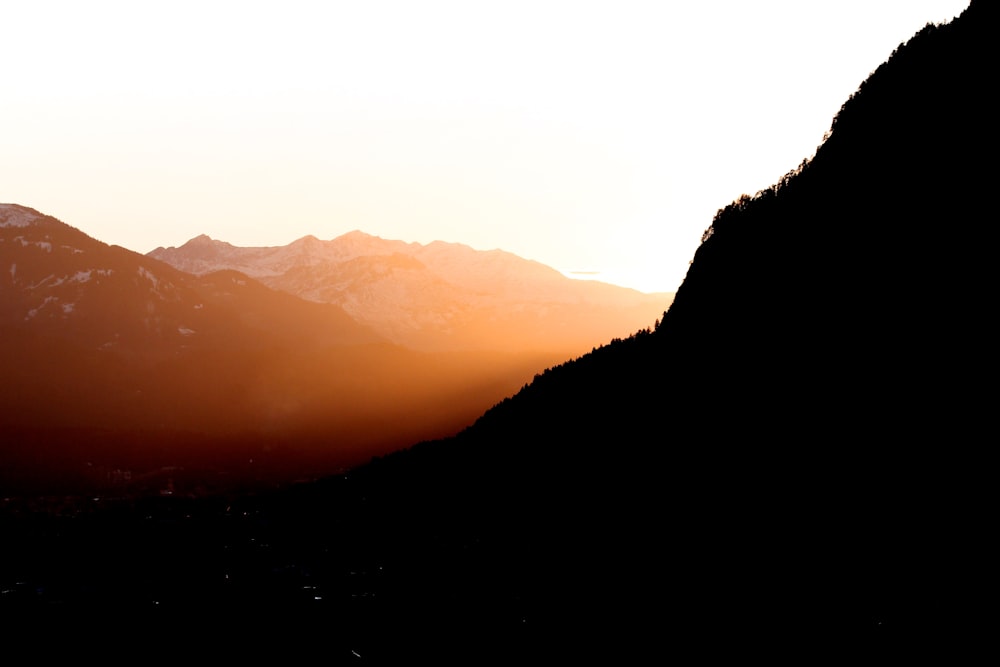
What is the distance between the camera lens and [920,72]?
53.3m

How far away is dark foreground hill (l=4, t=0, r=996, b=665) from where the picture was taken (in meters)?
40.5

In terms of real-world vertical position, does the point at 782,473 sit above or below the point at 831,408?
below

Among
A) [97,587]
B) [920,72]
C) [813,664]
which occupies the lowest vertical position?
[813,664]

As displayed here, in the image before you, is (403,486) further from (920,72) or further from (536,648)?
(920,72)

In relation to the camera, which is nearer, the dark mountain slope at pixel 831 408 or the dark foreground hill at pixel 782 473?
the dark mountain slope at pixel 831 408

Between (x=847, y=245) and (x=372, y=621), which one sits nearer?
(x=847, y=245)

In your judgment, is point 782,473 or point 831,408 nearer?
point 831,408

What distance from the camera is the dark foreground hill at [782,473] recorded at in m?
40.5

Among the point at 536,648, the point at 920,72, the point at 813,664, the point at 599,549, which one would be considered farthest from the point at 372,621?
the point at 920,72

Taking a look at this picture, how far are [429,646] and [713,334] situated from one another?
3590 centimetres

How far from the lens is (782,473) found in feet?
162

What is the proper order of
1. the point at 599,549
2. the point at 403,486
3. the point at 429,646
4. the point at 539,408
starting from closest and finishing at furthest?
the point at 429,646
the point at 599,549
the point at 539,408
the point at 403,486

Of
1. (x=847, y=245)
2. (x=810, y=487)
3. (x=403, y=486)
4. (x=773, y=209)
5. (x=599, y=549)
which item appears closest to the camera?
(x=810, y=487)

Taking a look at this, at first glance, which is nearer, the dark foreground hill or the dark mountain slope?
the dark mountain slope
